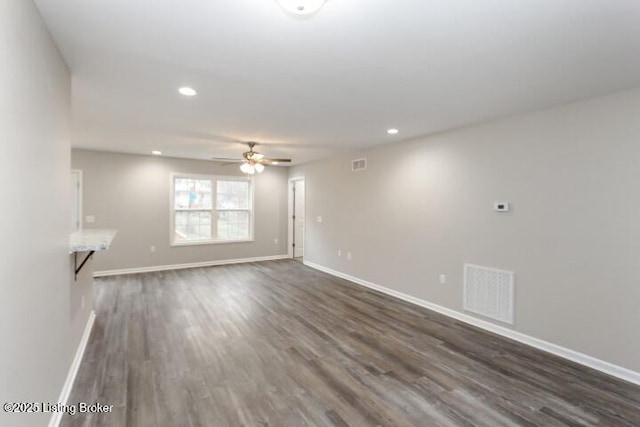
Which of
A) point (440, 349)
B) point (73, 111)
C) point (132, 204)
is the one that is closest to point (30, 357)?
point (73, 111)

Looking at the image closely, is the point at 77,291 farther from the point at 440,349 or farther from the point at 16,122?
the point at 440,349

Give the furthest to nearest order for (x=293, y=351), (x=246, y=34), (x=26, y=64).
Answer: (x=293, y=351)
(x=246, y=34)
(x=26, y=64)

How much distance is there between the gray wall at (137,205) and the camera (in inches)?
239

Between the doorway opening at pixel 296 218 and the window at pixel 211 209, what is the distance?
1084mm

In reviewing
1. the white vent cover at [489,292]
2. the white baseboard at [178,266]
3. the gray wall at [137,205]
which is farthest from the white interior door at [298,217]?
the white vent cover at [489,292]

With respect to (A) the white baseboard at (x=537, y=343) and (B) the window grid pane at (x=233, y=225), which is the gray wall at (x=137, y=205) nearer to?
(B) the window grid pane at (x=233, y=225)

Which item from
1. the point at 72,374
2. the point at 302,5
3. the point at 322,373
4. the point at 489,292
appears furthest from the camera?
A: the point at 489,292

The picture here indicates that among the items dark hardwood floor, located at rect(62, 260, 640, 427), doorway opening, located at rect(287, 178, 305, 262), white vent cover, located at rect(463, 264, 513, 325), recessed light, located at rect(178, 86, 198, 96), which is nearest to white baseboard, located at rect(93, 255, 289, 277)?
doorway opening, located at rect(287, 178, 305, 262)

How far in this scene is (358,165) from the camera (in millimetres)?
5820

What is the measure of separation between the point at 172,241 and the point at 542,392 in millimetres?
6648

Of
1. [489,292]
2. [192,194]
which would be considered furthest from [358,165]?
[192,194]

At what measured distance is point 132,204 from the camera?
21.1 ft

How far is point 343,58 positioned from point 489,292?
314 cm

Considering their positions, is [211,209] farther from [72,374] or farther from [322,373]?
[322,373]
